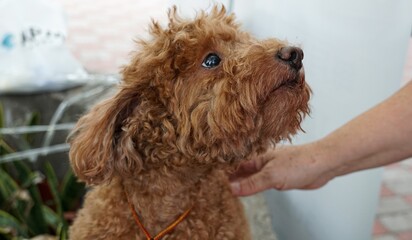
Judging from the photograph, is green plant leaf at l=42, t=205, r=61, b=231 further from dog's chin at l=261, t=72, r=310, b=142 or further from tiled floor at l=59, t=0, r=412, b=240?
dog's chin at l=261, t=72, r=310, b=142

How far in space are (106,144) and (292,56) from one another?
14.6 inches

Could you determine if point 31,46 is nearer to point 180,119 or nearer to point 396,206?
point 180,119

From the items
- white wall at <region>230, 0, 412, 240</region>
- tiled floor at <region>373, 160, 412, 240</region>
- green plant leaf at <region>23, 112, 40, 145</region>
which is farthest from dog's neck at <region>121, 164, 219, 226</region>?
tiled floor at <region>373, 160, 412, 240</region>

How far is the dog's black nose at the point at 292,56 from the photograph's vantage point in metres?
0.82

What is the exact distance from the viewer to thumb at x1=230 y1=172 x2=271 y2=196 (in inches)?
45.7

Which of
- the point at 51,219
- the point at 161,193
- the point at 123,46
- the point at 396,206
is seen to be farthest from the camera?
the point at 123,46

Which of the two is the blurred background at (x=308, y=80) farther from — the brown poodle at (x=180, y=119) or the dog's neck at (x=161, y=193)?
the dog's neck at (x=161, y=193)

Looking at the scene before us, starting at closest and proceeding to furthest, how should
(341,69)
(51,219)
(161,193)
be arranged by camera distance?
(161,193)
(341,69)
(51,219)

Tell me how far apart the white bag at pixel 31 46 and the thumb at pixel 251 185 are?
1.03 m

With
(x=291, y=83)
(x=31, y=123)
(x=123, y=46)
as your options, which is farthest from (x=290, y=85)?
(x=123, y=46)

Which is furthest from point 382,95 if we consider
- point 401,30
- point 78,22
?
point 78,22

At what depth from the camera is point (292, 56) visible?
32.5 inches

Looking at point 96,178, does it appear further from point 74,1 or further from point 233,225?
point 74,1

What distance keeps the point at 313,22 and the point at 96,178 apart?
2.45 ft
